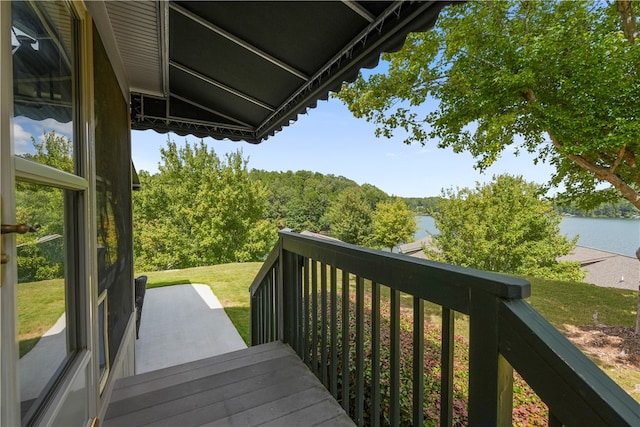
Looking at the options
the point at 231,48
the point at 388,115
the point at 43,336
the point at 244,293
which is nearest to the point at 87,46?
the point at 231,48

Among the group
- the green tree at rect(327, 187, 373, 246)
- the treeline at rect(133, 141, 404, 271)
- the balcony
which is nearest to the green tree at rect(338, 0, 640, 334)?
the balcony

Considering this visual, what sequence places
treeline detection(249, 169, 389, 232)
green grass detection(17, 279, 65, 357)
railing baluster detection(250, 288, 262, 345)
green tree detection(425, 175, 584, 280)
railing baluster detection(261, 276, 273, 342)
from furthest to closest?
treeline detection(249, 169, 389, 232) < green tree detection(425, 175, 584, 280) < railing baluster detection(250, 288, 262, 345) < railing baluster detection(261, 276, 273, 342) < green grass detection(17, 279, 65, 357)

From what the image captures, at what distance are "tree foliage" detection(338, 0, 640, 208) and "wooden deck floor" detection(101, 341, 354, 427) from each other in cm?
687

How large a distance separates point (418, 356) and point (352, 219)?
29.6 metres

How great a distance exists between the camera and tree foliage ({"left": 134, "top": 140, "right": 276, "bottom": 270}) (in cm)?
1587

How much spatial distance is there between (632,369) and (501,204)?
364 inches

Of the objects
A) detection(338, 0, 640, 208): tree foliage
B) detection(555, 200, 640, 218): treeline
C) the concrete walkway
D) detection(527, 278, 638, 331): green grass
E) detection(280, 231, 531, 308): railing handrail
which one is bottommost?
detection(527, 278, 638, 331): green grass

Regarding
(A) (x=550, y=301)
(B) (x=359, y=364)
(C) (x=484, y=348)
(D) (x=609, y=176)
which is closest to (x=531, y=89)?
(D) (x=609, y=176)

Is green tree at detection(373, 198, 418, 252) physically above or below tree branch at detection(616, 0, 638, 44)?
below

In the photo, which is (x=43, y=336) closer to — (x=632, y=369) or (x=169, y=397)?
(x=169, y=397)

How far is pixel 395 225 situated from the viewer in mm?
24125

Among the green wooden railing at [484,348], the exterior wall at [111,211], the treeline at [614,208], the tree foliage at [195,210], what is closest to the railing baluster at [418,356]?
the green wooden railing at [484,348]

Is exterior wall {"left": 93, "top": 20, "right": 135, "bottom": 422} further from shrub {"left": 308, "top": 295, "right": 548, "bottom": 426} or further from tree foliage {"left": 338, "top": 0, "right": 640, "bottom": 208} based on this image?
tree foliage {"left": 338, "top": 0, "right": 640, "bottom": 208}

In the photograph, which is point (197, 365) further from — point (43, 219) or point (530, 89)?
point (530, 89)
